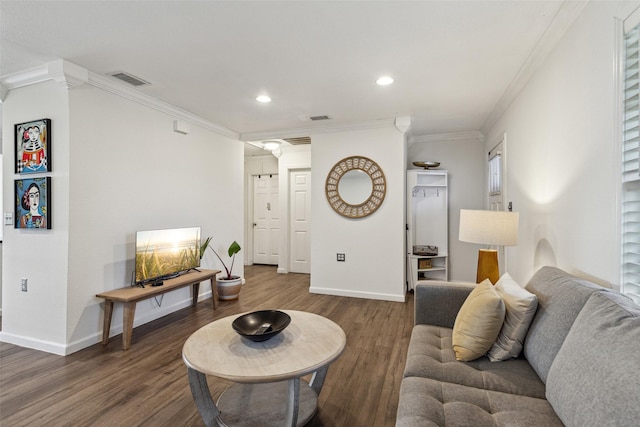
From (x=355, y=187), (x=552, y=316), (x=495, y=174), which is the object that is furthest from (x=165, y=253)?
(x=495, y=174)

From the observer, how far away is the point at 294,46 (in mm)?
2273

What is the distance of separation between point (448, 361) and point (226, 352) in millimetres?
1134

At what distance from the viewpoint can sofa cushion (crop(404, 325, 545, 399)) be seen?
52.7 inches

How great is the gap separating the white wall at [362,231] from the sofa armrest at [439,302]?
6.52 ft

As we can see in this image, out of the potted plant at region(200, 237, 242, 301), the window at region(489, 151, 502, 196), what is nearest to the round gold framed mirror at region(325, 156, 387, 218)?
the window at region(489, 151, 502, 196)

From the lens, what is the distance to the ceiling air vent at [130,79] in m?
2.74

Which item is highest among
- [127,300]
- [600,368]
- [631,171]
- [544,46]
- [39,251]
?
[544,46]

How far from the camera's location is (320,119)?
4090 mm

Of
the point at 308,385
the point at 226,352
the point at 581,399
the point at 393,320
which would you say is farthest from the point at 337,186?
the point at 581,399

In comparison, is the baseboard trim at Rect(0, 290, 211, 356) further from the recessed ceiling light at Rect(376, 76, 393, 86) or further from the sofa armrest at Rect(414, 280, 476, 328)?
the recessed ceiling light at Rect(376, 76, 393, 86)

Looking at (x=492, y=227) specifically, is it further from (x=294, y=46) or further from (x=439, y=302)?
(x=294, y=46)

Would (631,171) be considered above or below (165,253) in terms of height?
above

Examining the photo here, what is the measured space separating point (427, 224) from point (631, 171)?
3.53 metres

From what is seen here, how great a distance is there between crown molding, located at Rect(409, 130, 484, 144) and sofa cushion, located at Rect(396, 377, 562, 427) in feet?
13.9
